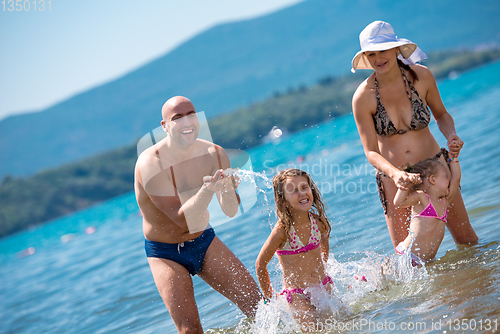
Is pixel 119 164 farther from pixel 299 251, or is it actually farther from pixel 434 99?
pixel 434 99

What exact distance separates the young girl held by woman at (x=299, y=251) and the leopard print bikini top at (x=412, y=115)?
872 millimetres

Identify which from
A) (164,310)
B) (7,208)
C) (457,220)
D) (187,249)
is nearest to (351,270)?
(457,220)

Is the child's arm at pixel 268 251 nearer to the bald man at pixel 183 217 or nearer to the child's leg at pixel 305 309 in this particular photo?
the child's leg at pixel 305 309

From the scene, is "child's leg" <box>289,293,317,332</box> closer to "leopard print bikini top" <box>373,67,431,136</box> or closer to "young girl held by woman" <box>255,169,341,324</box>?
"young girl held by woman" <box>255,169,341,324</box>

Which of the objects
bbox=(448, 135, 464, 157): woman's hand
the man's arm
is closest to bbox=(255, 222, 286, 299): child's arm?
the man's arm

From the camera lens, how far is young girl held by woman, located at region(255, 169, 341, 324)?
4.30 meters

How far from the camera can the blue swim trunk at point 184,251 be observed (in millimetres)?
4562

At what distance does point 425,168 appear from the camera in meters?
4.36

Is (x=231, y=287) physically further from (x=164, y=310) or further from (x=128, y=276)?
(x=128, y=276)

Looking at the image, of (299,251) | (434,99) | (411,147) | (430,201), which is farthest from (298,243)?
(434,99)

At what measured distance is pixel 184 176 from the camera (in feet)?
15.0

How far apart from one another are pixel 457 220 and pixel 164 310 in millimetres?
4412

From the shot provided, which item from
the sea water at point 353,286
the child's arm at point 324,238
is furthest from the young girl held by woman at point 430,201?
the child's arm at point 324,238

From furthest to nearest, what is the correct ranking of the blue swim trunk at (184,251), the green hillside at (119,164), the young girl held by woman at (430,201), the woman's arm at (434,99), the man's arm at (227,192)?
the green hillside at (119,164), the blue swim trunk at (184,251), the woman's arm at (434,99), the young girl held by woman at (430,201), the man's arm at (227,192)
